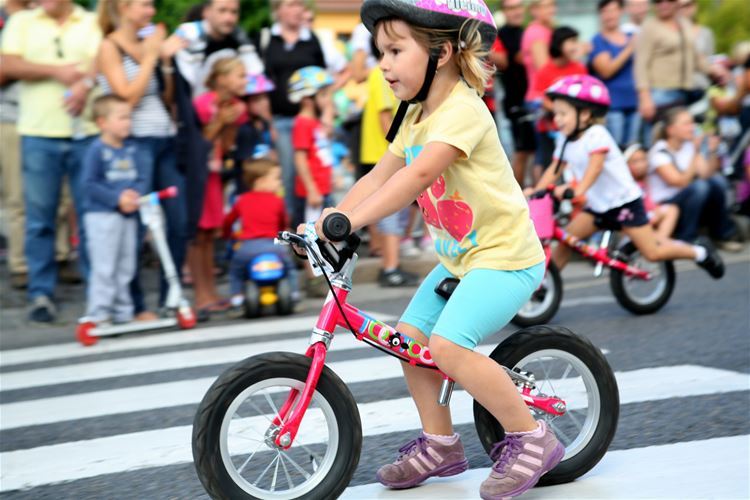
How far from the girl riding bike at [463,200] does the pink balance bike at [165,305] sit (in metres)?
3.91

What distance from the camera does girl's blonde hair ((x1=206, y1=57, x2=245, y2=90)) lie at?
8.30m

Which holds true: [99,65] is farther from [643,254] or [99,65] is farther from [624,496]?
[624,496]

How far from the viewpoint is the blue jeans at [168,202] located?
26.3 ft

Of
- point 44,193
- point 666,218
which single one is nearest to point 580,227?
point 666,218

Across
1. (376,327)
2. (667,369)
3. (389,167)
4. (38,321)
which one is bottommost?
(38,321)

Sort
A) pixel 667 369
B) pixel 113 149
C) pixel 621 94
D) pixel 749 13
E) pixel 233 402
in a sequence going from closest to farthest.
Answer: pixel 233 402 < pixel 667 369 < pixel 113 149 < pixel 621 94 < pixel 749 13

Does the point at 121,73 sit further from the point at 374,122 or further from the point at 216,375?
the point at 216,375

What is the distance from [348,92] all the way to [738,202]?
4.04 m

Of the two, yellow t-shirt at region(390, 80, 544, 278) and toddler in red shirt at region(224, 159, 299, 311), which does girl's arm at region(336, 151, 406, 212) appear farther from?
toddler in red shirt at region(224, 159, 299, 311)

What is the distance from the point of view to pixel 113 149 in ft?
25.0

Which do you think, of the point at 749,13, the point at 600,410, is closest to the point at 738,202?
the point at 600,410

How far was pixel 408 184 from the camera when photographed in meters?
3.63

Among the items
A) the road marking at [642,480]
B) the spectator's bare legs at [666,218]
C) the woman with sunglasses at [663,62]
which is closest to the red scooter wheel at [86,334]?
the road marking at [642,480]

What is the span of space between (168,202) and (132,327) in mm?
964
